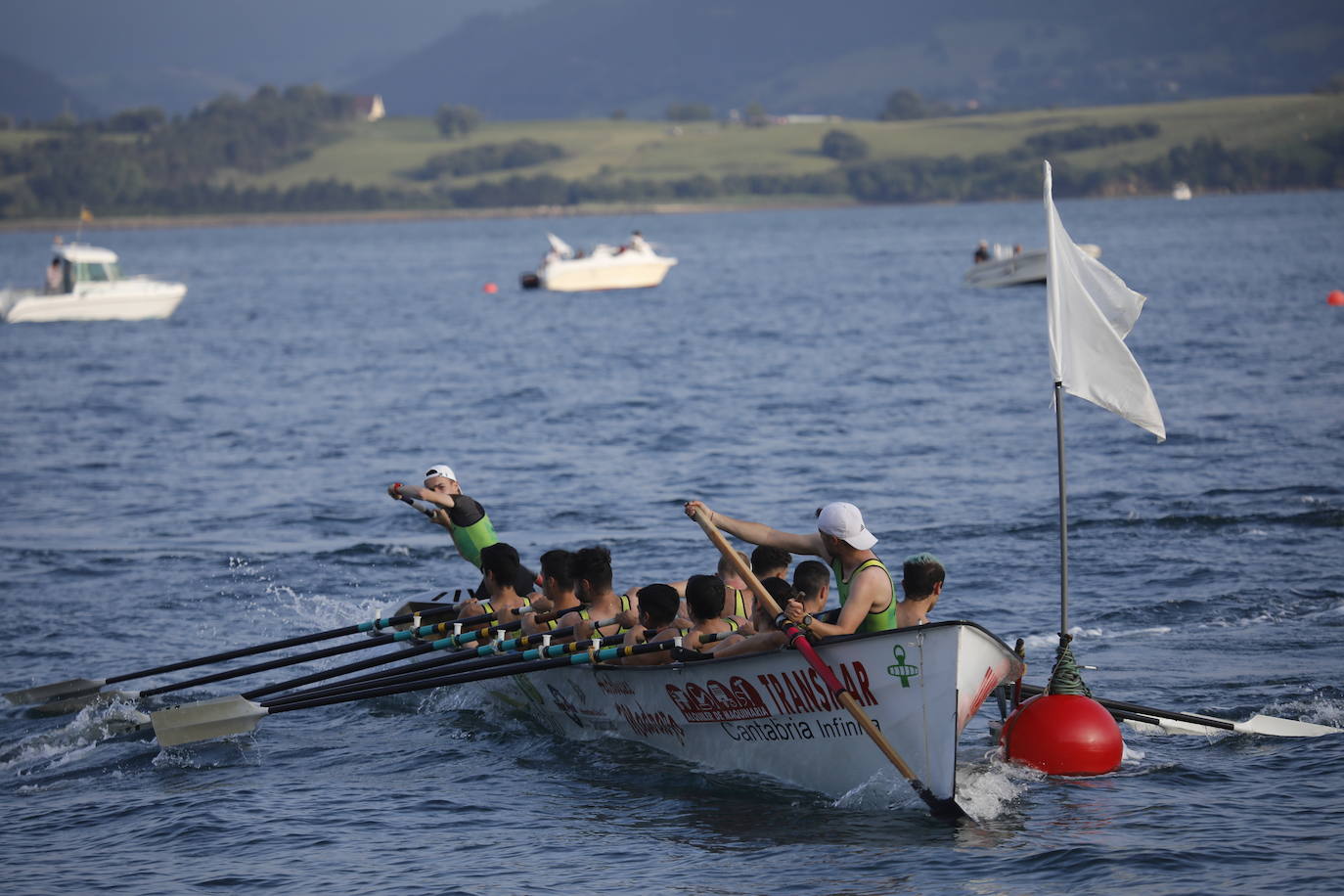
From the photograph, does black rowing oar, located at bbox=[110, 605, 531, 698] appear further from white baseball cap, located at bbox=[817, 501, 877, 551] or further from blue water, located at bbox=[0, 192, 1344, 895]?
white baseball cap, located at bbox=[817, 501, 877, 551]

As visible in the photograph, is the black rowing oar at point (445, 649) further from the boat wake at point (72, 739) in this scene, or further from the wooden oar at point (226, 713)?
the boat wake at point (72, 739)

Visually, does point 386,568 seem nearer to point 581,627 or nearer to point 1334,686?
point 581,627

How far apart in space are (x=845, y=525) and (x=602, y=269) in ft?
211

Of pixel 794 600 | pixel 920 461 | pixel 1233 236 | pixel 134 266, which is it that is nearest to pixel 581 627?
pixel 794 600

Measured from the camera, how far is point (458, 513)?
616 inches

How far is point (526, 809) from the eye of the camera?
12.4 meters

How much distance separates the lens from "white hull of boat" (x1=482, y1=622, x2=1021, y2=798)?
34.3 feet

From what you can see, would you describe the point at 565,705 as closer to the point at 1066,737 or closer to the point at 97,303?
the point at 1066,737

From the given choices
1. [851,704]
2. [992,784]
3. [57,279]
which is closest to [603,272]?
[57,279]

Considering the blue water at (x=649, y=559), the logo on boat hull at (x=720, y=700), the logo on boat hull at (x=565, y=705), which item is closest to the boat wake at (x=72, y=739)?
the blue water at (x=649, y=559)

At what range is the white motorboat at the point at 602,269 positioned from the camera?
74.3 m

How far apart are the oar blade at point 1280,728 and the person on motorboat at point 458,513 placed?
21.5 ft

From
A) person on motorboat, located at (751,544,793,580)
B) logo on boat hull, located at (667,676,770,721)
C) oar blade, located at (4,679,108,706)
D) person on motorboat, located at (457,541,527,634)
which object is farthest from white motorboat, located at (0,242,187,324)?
logo on boat hull, located at (667,676,770,721)

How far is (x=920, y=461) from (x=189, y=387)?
23487 millimetres
